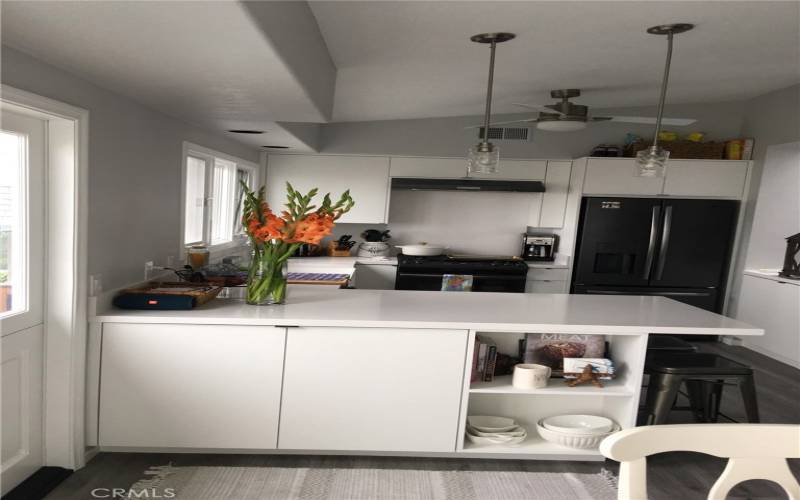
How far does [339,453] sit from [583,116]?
8.29 feet

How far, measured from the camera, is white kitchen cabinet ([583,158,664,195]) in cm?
477

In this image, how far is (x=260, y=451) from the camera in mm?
2336

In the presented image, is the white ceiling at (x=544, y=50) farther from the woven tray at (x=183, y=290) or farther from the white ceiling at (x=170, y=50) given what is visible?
the woven tray at (x=183, y=290)

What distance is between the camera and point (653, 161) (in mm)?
2709

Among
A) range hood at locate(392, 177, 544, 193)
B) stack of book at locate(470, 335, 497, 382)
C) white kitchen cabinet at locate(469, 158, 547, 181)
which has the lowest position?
stack of book at locate(470, 335, 497, 382)

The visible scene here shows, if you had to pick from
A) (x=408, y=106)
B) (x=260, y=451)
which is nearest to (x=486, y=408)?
(x=260, y=451)

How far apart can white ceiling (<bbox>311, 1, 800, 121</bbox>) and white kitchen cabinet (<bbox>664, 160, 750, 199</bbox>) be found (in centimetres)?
71

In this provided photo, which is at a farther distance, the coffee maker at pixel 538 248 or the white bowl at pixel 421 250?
the coffee maker at pixel 538 248

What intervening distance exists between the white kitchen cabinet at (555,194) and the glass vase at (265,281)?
3.40 m

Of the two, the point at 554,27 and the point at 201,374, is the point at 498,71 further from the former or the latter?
the point at 201,374

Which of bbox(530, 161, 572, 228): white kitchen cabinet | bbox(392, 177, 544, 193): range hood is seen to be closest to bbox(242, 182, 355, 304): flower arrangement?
bbox(392, 177, 544, 193): range hood

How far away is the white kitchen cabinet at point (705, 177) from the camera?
4.77 meters

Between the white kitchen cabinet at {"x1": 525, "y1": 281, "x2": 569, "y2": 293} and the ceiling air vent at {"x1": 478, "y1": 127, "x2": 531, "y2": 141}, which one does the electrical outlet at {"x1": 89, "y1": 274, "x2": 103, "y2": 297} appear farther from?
the white kitchen cabinet at {"x1": 525, "y1": 281, "x2": 569, "y2": 293}

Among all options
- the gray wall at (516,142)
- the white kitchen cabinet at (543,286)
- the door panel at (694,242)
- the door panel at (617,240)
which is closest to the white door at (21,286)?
the gray wall at (516,142)
